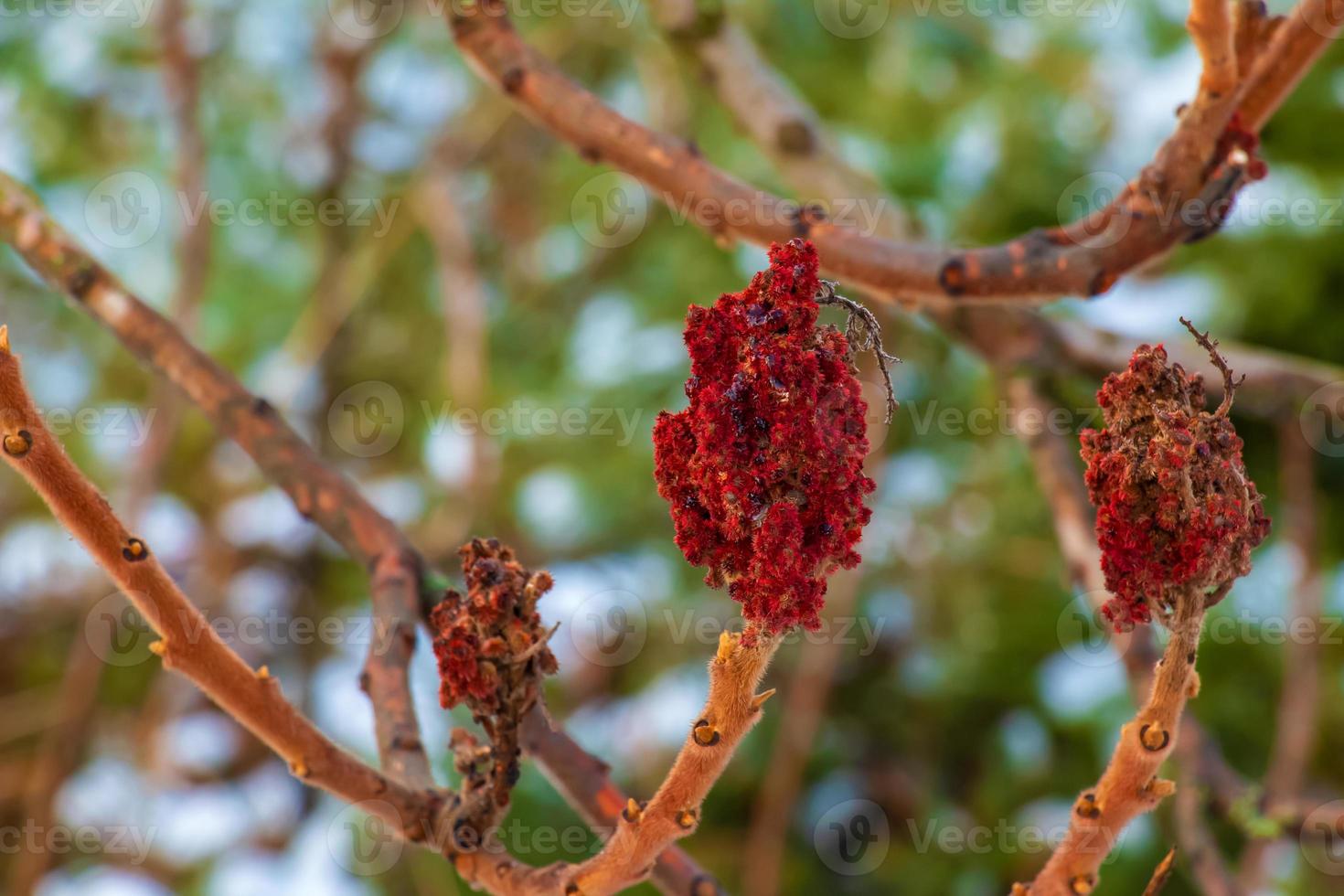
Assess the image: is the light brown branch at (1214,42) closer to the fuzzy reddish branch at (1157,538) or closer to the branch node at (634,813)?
the fuzzy reddish branch at (1157,538)

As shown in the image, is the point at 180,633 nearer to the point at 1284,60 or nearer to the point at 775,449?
the point at 775,449

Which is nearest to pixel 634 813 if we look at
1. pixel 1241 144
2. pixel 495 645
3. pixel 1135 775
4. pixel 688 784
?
pixel 688 784

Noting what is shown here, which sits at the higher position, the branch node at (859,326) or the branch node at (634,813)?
the branch node at (859,326)

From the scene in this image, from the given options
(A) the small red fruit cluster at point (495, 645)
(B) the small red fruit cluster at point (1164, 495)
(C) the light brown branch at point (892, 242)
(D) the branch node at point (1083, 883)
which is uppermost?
(C) the light brown branch at point (892, 242)

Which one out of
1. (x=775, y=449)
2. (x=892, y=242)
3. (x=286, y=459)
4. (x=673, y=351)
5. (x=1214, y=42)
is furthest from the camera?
(x=673, y=351)

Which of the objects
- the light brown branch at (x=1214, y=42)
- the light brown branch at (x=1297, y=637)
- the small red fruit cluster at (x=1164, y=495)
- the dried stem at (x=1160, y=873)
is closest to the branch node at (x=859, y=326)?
the small red fruit cluster at (x=1164, y=495)

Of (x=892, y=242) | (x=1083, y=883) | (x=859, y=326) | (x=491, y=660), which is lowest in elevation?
(x=1083, y=883)

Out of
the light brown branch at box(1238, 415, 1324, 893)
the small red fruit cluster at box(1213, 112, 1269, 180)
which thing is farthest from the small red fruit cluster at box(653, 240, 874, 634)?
the light brown branch at box(1238, 415, 1324, 893)
